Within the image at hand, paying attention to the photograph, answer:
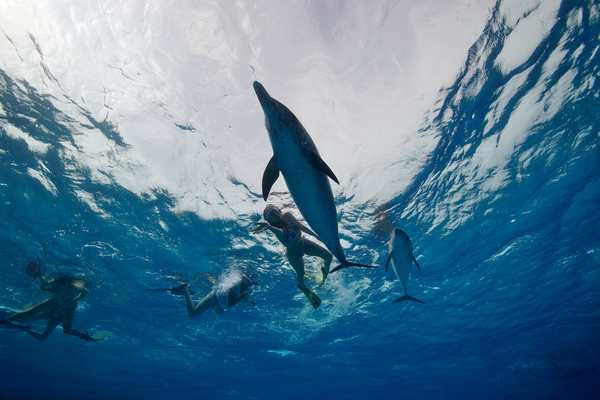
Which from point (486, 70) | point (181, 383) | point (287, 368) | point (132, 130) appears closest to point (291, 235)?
point (132, 130)

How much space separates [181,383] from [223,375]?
9.91 meters

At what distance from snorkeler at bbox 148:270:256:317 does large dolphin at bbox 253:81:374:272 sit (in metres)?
3.77

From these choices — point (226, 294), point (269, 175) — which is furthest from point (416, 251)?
point (269, 175)

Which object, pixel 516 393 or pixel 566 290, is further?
pixel 516 393

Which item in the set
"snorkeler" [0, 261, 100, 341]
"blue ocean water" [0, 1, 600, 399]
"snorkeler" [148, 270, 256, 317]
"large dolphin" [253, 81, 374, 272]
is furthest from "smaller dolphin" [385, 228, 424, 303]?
"snorkeler" [0, 261, 100, 341]

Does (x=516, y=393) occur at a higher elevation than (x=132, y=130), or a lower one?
higher

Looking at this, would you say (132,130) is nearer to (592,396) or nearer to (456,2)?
(456,2)

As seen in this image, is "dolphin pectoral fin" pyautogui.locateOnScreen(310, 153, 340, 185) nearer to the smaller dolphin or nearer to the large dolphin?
the large dolphin

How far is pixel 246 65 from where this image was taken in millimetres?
6391

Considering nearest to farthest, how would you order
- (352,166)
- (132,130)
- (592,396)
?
1. (132,130)
2. (352,166)
3. (592,396)

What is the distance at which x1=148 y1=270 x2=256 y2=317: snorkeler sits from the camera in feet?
22.6

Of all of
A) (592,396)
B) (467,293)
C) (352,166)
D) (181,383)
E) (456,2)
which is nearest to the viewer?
(456,2)

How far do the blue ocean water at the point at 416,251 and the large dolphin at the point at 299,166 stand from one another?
5812 millimetres

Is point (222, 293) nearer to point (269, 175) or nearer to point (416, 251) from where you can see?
point (416, 251)
